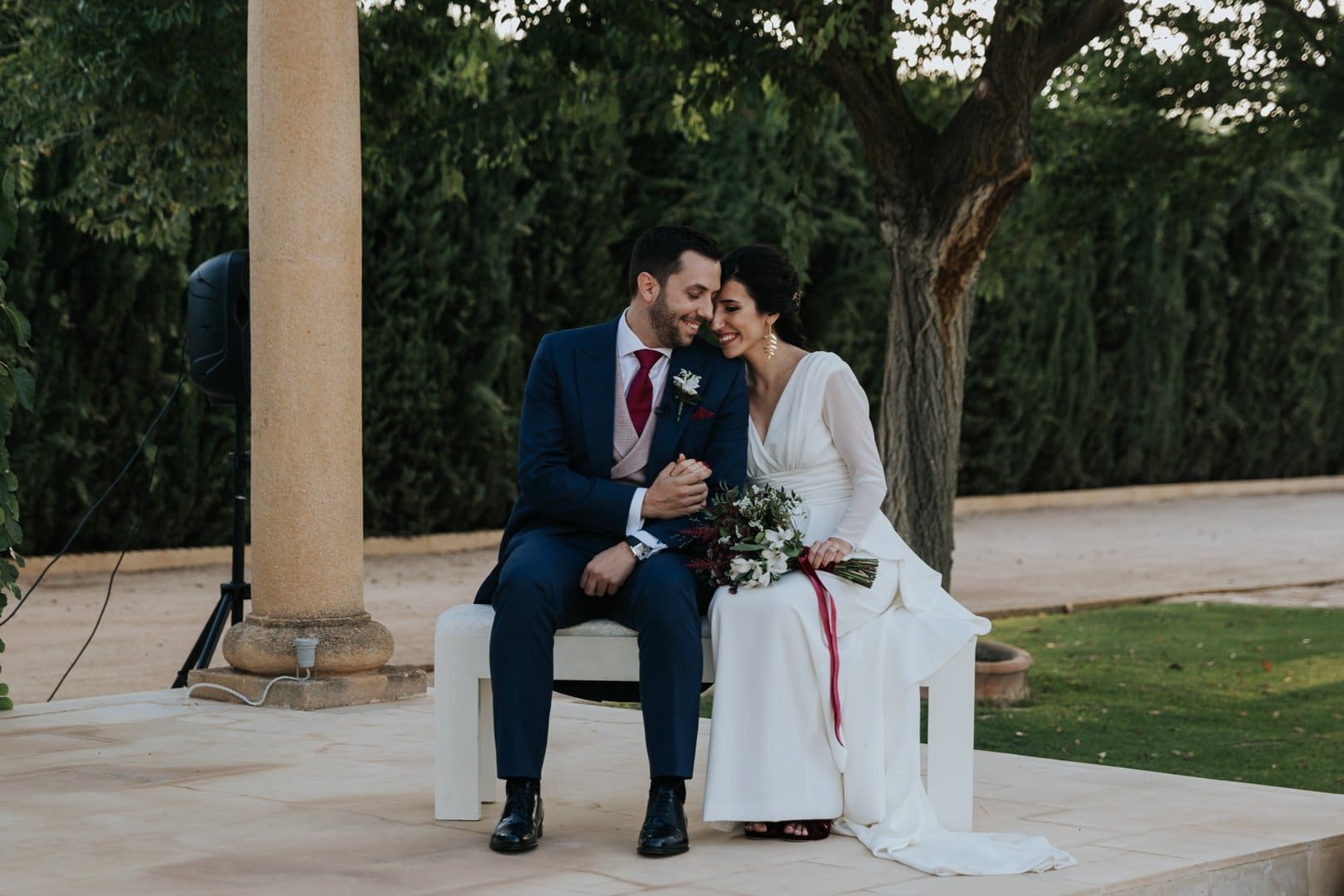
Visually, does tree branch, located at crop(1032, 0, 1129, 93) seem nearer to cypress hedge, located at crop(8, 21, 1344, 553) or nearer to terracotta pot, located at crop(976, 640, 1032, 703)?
cypress hedge, located at crop(8, 21, 1344, 553)

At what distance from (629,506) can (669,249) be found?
2.16ft

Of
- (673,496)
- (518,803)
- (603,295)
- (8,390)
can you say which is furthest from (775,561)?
(603,295)

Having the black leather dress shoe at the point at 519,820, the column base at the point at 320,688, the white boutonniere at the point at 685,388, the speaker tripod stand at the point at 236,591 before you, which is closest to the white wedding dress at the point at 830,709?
the black leather dress shoe at the point at 519,820

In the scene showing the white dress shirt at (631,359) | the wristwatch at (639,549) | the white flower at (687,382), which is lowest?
the wristwatch at (639,549)

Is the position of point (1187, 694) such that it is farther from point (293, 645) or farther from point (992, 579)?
point (992, 579)

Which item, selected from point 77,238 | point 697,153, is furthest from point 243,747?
point 697,153

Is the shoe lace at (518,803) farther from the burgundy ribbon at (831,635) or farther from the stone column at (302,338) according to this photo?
the stone column at (302,338)

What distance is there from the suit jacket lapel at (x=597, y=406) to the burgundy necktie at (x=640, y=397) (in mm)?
55

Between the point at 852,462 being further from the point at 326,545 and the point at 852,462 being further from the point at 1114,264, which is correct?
the point at 1114,264

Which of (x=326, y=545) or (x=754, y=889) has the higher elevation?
(x=326, y=545)

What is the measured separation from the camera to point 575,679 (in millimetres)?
4129

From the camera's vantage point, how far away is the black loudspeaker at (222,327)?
20.6ft

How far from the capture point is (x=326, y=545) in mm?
5879

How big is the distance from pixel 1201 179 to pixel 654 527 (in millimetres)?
6372
